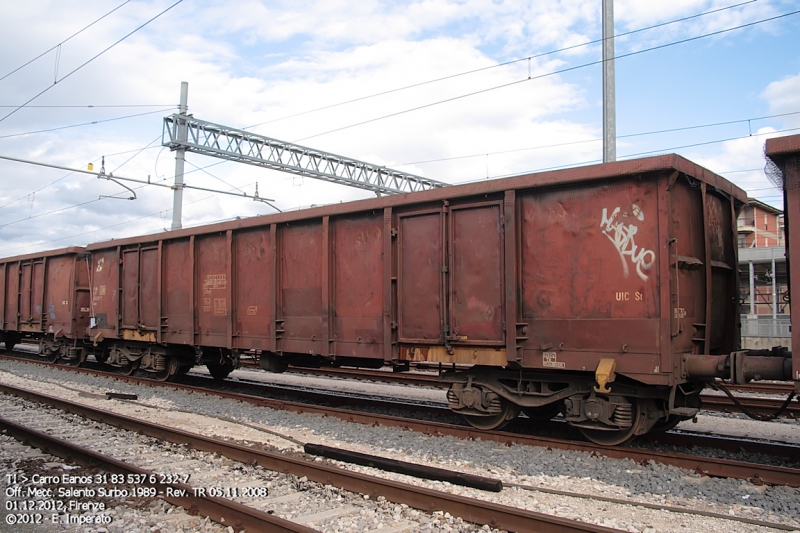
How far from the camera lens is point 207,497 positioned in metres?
5.11

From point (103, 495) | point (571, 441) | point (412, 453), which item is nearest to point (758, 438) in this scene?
point (571, 441)

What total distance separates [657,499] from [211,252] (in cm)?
939

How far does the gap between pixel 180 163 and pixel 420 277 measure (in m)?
18.1

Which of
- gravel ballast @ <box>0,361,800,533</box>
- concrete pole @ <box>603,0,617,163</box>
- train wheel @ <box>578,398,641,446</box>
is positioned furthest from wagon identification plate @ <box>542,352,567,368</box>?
concrete pole @ <box>603,0,617,163</box>

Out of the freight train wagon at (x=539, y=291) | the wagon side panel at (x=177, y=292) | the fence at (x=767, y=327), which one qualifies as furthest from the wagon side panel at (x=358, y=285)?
the fence at (x=767, y=327)

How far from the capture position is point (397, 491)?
17.5 ft

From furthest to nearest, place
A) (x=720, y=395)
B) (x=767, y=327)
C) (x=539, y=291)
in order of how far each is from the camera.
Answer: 1. (x=767, y=327)
2. (x=720, y=395)
3. (x=539, y=291)

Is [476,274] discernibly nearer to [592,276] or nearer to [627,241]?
[592,276]

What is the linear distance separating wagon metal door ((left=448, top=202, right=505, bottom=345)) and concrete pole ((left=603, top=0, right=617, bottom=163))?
5.31m

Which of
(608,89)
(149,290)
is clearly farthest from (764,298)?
(149,290)

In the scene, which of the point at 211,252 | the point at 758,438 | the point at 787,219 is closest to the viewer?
the point at 787,219

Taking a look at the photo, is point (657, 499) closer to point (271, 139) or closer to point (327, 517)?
point (327, 517)

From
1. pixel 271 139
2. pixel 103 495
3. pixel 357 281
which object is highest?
pixel 271 139

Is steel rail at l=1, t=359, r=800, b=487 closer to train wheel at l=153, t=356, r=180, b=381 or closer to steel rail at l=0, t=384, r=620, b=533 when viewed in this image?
steel rail at l=0, t=384, r=620, b=533
